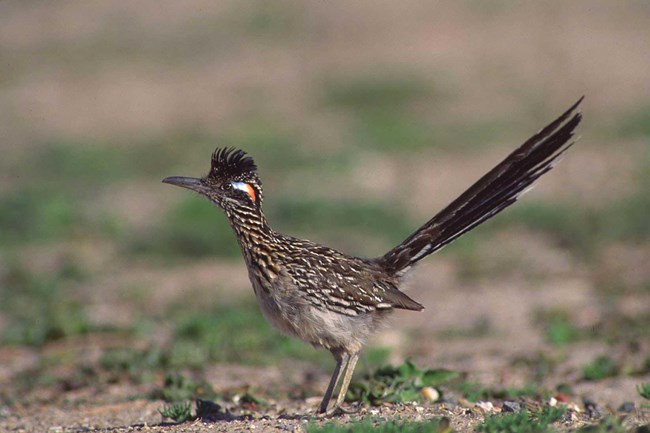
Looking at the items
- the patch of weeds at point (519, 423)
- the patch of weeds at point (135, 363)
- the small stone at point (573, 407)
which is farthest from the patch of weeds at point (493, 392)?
the patch of weeds at point (135, 363)

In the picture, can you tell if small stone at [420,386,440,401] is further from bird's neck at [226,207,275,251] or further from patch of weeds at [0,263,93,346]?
patch of weeds at [0,263,93,346]

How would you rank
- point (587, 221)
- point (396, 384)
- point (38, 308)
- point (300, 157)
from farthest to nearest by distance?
point (300, 157) → point (587, 221) → point (38, 308) → point (396, 384)

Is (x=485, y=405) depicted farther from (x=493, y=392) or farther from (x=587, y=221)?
(x=587, y=221)

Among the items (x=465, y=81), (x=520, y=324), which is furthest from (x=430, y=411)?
(x=465, y=81)

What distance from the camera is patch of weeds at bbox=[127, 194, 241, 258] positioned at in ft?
40.4

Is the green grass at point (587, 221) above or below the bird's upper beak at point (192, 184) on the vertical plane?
above

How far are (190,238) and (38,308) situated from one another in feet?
8.44

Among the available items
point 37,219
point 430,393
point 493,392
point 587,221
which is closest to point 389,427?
point 430,393

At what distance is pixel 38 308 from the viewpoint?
1029 cm

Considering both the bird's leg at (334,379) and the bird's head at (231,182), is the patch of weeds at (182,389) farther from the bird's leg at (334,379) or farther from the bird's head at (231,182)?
the bird's head at (231,182)

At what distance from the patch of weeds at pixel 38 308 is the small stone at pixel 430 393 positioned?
363 centimetres

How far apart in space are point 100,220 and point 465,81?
9949 millimetres

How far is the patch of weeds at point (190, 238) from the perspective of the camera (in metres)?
12.3

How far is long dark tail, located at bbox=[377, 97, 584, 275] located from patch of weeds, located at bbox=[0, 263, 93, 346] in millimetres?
3624
